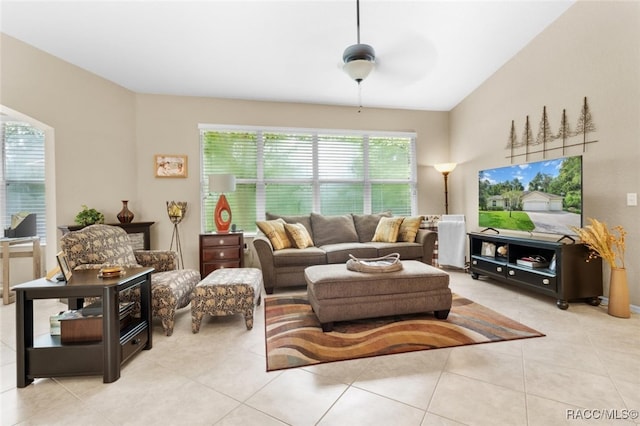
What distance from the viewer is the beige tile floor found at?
136 cm

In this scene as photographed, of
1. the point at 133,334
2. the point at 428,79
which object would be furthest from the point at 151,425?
the point at 428,79

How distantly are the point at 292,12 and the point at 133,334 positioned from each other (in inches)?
123

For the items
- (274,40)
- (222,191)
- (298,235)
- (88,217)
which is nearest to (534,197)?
(298,235)

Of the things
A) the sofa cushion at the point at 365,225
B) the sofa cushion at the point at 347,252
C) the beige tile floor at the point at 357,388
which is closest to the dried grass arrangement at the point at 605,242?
the beige tile floor at the point at 357,388

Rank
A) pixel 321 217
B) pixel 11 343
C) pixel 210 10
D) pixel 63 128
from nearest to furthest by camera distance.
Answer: pixel 11 343, pixel 210 10, pixel 63 128, pixel 321 217

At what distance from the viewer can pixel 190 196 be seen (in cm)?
424

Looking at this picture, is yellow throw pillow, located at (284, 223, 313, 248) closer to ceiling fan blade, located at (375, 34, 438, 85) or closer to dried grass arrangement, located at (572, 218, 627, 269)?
ceiling fan blade, located at (375, 34, 438, 85)

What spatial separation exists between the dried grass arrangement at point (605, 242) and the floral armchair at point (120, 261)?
3.73m

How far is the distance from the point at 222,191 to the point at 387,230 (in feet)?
7.66

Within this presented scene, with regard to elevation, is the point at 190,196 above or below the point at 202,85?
below

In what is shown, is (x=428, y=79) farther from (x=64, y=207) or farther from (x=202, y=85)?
(x=64, y=207)

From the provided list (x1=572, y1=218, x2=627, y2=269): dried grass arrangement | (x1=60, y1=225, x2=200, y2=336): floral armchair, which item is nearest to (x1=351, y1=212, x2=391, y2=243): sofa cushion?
(x1=572, y1=218, x2=627, y2=269): dried grass arrangement

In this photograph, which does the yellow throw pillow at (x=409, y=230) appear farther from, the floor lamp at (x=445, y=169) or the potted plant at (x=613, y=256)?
the potted plant at (x=613, y=256)

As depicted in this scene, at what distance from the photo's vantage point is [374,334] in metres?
2.22
